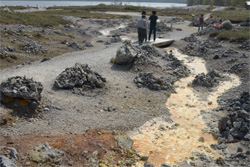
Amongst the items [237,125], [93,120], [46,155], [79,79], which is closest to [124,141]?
[93,120]

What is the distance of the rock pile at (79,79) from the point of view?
13405mm

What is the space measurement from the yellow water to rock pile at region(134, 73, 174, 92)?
844mm

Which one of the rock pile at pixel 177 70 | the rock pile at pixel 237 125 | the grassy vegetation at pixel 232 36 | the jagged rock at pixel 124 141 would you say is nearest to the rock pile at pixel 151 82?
the rock pile at pixel 177 70

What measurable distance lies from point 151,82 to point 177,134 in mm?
5137

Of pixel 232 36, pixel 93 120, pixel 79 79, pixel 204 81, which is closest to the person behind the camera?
pixel 93 120

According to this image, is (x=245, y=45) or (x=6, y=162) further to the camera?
→ (x=245, y=45)

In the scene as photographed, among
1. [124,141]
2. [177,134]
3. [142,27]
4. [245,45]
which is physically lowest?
[177,134]

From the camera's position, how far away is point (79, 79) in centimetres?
1384

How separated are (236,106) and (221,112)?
85cm

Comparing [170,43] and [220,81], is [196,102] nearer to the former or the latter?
[220,81]

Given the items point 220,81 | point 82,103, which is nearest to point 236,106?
point 220,81

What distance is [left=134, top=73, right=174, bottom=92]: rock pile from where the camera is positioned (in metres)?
15.4

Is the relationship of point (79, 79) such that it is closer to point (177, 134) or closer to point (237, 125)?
point (177, 134)

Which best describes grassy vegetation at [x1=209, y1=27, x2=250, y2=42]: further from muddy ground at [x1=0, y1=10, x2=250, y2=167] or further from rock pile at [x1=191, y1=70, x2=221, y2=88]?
rock pile at [x1=191, y1=70, x2=221, y2=88]
